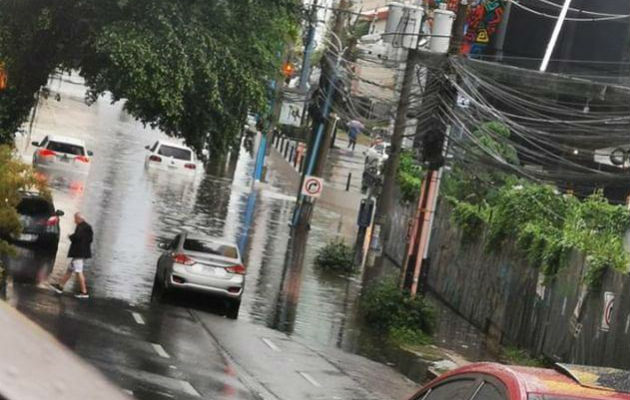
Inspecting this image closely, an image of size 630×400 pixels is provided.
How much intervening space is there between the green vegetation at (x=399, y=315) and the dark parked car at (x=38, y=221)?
264 inches

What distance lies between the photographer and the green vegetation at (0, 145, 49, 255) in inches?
822

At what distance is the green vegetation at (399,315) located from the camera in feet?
86.5

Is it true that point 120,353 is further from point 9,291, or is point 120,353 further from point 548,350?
point 548,350

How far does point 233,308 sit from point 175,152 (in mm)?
33258

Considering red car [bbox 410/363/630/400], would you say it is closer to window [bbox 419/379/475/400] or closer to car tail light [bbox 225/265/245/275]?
window [bbox 419/379/475/400]

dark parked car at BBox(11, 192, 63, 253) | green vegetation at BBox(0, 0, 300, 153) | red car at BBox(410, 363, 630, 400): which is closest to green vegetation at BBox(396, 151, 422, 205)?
dark parked car at BBox(11, 192, 63, 253)

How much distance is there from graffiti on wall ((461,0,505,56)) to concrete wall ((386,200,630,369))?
6.30 m

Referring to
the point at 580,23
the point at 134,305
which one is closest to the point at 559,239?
the point at 134,305

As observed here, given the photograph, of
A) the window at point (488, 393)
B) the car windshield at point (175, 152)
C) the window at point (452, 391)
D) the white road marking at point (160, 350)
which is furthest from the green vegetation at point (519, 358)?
the car windshield at point (175, 152)

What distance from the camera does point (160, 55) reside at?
72.3 ft

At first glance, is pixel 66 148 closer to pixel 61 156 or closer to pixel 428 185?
pixel 61 156

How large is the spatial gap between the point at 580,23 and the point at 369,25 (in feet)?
79.9

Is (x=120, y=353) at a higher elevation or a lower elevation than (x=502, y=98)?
lower

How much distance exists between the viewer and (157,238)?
113 feet
